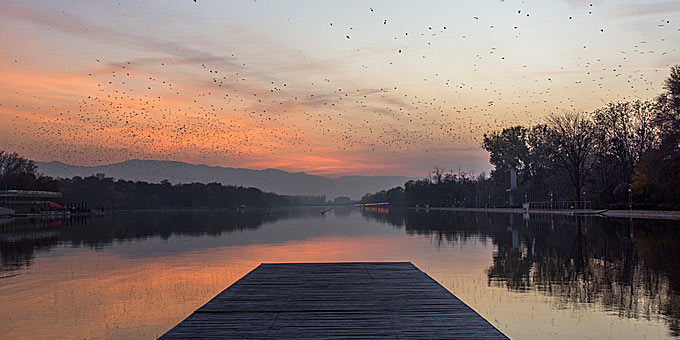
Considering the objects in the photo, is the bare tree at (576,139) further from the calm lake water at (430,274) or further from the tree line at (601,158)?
the calm lake water at (430,274)

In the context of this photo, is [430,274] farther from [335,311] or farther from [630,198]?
[630,198]

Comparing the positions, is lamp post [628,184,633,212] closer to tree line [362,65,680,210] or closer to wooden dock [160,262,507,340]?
tree line [362,65,680,210]

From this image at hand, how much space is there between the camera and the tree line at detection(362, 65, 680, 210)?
190 ft

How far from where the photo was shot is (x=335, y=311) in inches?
444

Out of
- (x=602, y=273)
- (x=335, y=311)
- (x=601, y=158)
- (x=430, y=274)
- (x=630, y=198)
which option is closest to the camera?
(x=335, y=311)

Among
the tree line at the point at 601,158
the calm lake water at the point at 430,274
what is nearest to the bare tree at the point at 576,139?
the tree line at the point at 601,158

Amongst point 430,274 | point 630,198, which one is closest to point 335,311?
point 430,274

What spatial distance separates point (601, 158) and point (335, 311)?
91050 mm

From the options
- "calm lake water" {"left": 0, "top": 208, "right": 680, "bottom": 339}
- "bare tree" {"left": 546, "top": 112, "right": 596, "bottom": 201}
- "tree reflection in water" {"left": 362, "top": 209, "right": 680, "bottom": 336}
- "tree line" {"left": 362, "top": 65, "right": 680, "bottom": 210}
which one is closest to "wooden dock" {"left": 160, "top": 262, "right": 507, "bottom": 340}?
"calm lake water" {"left": 0, "top": 208, "right": 680, "bottom": 339}

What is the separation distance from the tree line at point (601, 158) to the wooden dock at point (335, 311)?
50.7 metres

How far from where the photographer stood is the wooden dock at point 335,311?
947cm

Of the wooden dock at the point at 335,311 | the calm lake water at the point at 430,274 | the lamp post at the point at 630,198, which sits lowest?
the calm lake water at the point at 430,274

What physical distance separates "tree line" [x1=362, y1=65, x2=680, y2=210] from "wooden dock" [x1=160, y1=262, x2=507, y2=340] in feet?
166

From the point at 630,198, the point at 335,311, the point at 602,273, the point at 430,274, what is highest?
the point at 630,198
